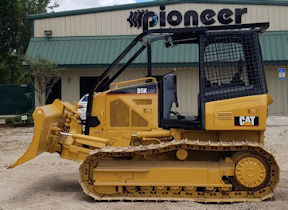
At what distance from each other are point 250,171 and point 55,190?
3479 mm

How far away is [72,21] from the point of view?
22.6 meters

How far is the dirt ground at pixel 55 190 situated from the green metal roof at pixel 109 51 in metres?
8.26

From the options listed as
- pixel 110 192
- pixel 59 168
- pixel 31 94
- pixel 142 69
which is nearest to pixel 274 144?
pixel 59 168

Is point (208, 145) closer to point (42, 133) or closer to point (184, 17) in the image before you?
point (42, 133)

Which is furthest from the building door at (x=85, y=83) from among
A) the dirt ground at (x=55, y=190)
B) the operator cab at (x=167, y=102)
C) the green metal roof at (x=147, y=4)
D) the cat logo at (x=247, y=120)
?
the cat logo at (x=247, y=120)

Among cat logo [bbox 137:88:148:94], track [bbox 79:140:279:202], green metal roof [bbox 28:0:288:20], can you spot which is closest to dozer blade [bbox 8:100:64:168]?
track [bbox 79:140:279:202]

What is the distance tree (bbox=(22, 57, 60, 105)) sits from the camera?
20.3 meters

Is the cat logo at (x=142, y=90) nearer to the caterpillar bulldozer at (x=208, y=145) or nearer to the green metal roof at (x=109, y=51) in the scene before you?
the caterpillar bulldozer at (x=208, y=145)

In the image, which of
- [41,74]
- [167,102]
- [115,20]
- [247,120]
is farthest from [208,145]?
[115,20]

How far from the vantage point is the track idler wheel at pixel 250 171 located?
6.50 metres

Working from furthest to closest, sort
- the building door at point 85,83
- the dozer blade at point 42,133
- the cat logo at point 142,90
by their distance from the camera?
the building door at point 85,83, the cat logo at point 142,90, the dozer blade at point 42,133

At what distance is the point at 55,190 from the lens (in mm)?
7605

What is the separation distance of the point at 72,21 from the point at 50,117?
16.2 metres

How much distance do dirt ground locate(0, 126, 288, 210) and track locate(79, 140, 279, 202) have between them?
0.49 ft
